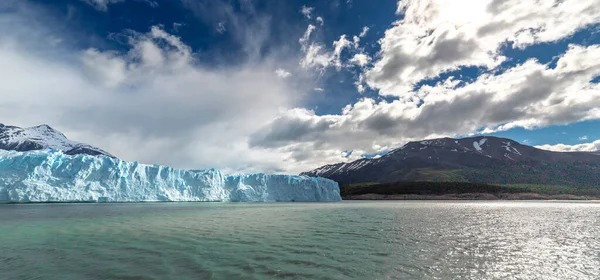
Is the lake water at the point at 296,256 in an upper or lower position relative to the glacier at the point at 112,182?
lower

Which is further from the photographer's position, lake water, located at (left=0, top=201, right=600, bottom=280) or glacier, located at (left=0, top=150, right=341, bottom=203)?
glacier, located at (left=0, top=150, right=341, bottom=203)

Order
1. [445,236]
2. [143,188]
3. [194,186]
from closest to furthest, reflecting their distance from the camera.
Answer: [445,236] < [143,188] < [194,186]

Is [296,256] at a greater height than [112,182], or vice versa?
[112,182]

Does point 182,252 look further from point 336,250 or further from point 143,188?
point 143,188

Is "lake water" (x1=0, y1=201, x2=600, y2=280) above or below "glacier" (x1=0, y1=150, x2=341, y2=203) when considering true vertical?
below

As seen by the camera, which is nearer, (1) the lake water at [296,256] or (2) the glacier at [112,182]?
(1) the lake water at [296,256]

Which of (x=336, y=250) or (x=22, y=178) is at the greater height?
(x=22, y=178)

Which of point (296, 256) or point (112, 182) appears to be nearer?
point (296, 256)

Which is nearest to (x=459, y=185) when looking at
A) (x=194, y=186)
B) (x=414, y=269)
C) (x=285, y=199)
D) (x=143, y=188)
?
(x=285, y=199)
